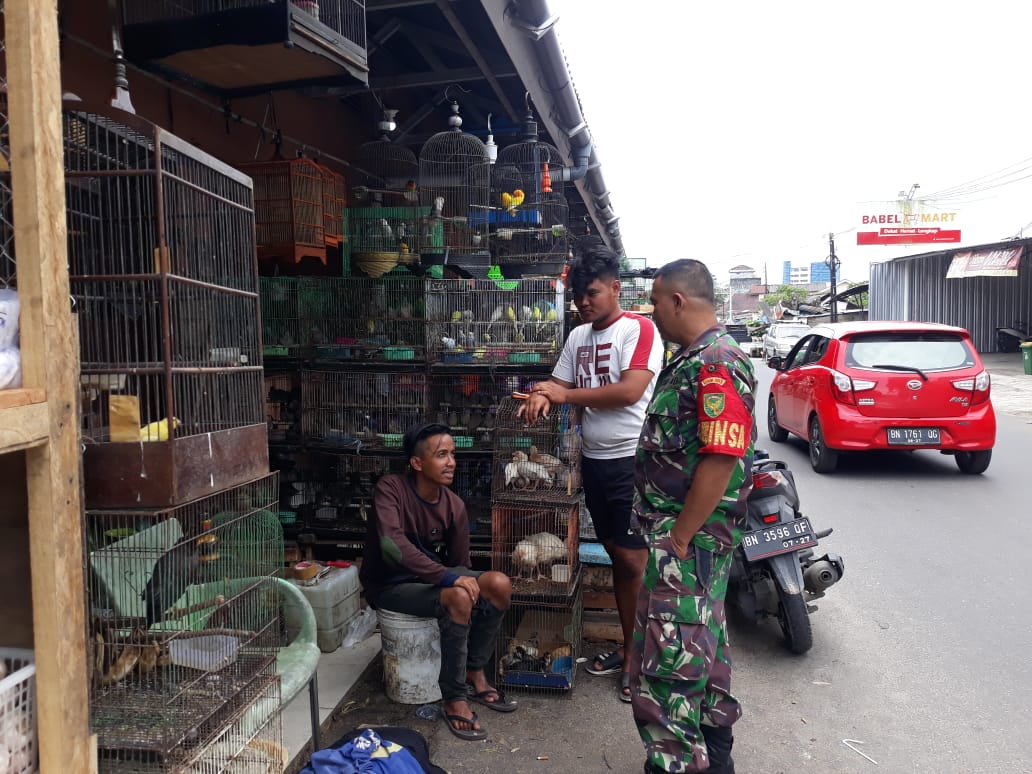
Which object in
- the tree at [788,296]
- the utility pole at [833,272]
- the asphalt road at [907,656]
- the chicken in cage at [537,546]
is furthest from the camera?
the tree at [788,296]

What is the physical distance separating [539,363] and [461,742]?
2496 mm

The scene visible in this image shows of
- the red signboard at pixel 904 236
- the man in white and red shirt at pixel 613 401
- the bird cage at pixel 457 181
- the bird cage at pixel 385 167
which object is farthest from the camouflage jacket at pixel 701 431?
the red signboard at pixel 904 236

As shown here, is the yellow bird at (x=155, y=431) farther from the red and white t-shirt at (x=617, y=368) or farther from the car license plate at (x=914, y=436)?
the car license plate at (x=914, y=436)

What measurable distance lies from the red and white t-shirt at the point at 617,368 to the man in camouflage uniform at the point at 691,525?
0.84 metres

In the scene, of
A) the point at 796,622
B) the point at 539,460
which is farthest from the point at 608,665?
the point at 539,460

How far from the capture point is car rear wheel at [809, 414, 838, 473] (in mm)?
8258

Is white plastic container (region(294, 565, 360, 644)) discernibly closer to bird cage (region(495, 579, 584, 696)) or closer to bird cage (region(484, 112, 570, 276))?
bird cage (region(495, 579, 584, 696))

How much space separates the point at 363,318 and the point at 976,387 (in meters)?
6.37

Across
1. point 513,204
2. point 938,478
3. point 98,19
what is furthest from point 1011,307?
point 98,19

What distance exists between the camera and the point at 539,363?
16.7ft

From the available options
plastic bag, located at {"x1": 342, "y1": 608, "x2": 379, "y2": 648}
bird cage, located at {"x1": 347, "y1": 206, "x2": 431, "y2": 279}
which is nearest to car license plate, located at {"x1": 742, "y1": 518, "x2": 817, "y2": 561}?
plastic bag, located at {"x1": 342, "y1": 608, "x2": 379, "y2": 648}

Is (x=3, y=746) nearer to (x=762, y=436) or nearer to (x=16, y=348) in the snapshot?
(x=16, y=348)

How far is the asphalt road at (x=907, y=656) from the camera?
322 centimetres

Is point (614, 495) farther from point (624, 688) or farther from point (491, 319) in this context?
point (491, 319)
